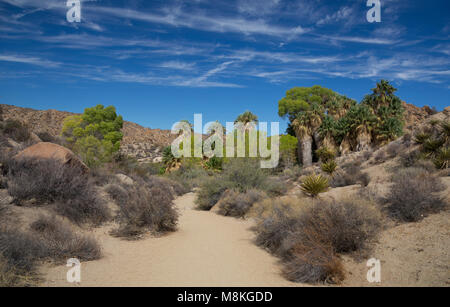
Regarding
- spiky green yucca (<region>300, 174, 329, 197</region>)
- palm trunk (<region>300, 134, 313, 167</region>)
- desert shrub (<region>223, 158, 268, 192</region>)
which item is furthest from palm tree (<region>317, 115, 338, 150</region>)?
spiky green yucca (<region>300, 174, 329, 197</region>)

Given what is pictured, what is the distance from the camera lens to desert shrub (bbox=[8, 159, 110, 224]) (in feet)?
30.2

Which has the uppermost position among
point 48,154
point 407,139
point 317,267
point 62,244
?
point 407,139

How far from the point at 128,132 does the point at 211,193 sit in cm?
7054

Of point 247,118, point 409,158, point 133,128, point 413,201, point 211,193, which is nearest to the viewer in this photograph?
point 413,201

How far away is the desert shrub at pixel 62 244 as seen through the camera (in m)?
6.36

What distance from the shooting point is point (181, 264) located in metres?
6.78

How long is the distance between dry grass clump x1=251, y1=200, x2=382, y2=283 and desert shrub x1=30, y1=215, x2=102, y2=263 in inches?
185

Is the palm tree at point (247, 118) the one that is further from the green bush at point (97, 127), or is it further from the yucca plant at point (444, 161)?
the yucca plant at point (444, 161)

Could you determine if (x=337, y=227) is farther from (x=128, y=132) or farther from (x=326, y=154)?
(x=128, y=132)

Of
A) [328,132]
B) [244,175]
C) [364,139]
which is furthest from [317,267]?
[328,132]

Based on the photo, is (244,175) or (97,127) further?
(97,127)

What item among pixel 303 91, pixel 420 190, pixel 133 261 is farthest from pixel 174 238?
pixel 303 91
